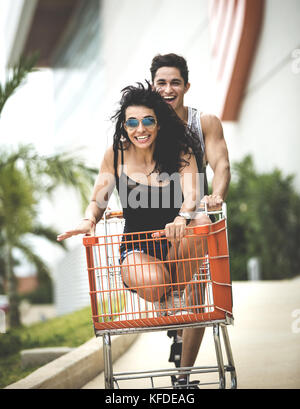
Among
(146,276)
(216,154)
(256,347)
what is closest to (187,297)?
(146,276)

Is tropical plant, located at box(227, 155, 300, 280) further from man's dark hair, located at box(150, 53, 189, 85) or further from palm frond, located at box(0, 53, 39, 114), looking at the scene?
man's dark hair, located at box(150, 53, 189, 85)

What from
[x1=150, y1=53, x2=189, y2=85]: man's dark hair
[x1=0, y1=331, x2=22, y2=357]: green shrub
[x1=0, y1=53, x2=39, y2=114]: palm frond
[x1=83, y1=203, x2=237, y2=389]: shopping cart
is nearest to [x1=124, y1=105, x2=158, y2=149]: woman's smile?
[x1=83, y1=203, x2=237, y2=389]: shopping cart

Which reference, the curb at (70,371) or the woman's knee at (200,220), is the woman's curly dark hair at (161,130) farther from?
the curb at (70,371)

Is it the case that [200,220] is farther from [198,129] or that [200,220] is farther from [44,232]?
[44,232]

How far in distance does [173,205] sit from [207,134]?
719mm

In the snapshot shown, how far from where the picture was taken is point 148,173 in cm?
325

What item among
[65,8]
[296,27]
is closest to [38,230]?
[296,27]

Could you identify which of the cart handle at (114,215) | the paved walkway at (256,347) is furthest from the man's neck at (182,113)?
the paved walkway at (256,347)

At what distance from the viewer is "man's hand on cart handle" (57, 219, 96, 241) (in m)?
2.94

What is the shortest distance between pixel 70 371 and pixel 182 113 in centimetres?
203

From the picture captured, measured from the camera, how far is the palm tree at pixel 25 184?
778cm

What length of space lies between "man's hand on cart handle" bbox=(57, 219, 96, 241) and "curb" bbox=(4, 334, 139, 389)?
3.84 ft

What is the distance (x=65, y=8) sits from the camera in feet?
106

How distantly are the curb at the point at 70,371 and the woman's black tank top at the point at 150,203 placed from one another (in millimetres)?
1272
